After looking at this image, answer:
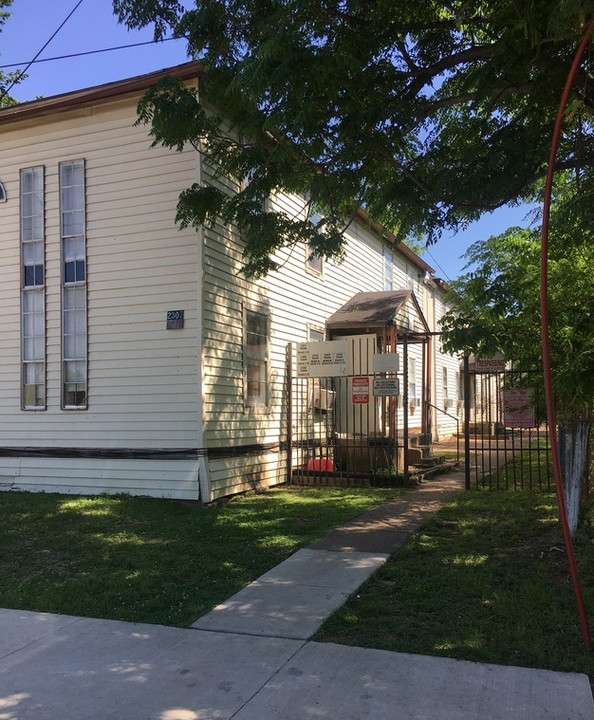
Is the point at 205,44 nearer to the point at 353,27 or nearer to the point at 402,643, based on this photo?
the point at 353,27

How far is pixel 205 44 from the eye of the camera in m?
7.49

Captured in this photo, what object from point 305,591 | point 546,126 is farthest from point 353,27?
point 305,591

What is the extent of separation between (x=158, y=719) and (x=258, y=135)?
6.32 m

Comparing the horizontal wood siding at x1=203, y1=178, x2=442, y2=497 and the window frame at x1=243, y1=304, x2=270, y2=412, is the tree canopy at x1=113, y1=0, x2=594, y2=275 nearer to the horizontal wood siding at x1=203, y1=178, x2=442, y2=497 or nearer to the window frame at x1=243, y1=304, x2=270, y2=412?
the horizontal wood siding at x1=203, y1=178, x2=442, y2=497

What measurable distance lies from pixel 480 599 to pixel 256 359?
6433 mm

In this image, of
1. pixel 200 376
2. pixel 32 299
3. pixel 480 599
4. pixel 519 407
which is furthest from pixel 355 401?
pixel 480 599

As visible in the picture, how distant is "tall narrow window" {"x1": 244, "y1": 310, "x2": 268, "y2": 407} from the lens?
10703 mm

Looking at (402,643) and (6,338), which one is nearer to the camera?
(402,643)

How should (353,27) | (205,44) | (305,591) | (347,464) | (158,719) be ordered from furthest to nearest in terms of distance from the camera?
1. (347,464)
2. (205,44)
3. (353,27)
4. (305,591)
5. (158,719)

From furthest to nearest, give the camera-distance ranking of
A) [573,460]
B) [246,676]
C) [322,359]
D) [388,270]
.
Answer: [388,270] → [322,359] → [573,460] → [246,676]

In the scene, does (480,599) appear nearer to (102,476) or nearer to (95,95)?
(102,476)

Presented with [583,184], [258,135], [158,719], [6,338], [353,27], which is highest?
[353,27]

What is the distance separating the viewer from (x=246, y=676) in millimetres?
4051

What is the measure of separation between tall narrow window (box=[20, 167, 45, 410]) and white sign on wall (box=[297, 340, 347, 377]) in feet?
14.6
